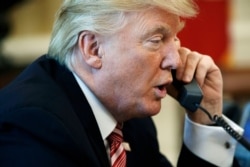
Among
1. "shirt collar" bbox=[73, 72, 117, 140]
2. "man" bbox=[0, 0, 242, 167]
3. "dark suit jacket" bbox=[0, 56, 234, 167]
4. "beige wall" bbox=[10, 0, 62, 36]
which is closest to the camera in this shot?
"dark suit jacket" bbox=[0, 56, 234, 167]

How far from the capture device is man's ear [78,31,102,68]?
1558 mm

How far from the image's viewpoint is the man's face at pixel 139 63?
1.55 meters

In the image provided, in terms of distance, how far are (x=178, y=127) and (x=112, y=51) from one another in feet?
9.31

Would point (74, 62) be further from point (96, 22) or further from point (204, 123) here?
point (204, 123)

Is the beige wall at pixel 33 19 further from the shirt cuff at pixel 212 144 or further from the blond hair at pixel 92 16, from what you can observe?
the blond hair at pixel 92 16

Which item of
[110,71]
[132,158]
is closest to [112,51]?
[110,71]

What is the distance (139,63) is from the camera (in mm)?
1568

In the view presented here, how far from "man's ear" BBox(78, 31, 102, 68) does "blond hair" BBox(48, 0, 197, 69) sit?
0.06 ft

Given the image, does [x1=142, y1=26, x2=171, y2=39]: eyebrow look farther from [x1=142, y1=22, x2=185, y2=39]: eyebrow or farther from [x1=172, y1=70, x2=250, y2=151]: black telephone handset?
[x1=172, y1=70, x2=250, y2=151]: black telephone handset

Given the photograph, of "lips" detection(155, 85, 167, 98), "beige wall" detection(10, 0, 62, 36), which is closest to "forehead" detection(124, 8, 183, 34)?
"lips" detection(155, 85, 167, 98)

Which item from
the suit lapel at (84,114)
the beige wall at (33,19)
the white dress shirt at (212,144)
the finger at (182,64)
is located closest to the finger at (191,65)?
the finger at (182,64)

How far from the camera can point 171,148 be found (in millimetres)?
3977

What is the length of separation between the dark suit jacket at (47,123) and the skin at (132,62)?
6cm

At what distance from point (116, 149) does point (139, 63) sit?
239mm
